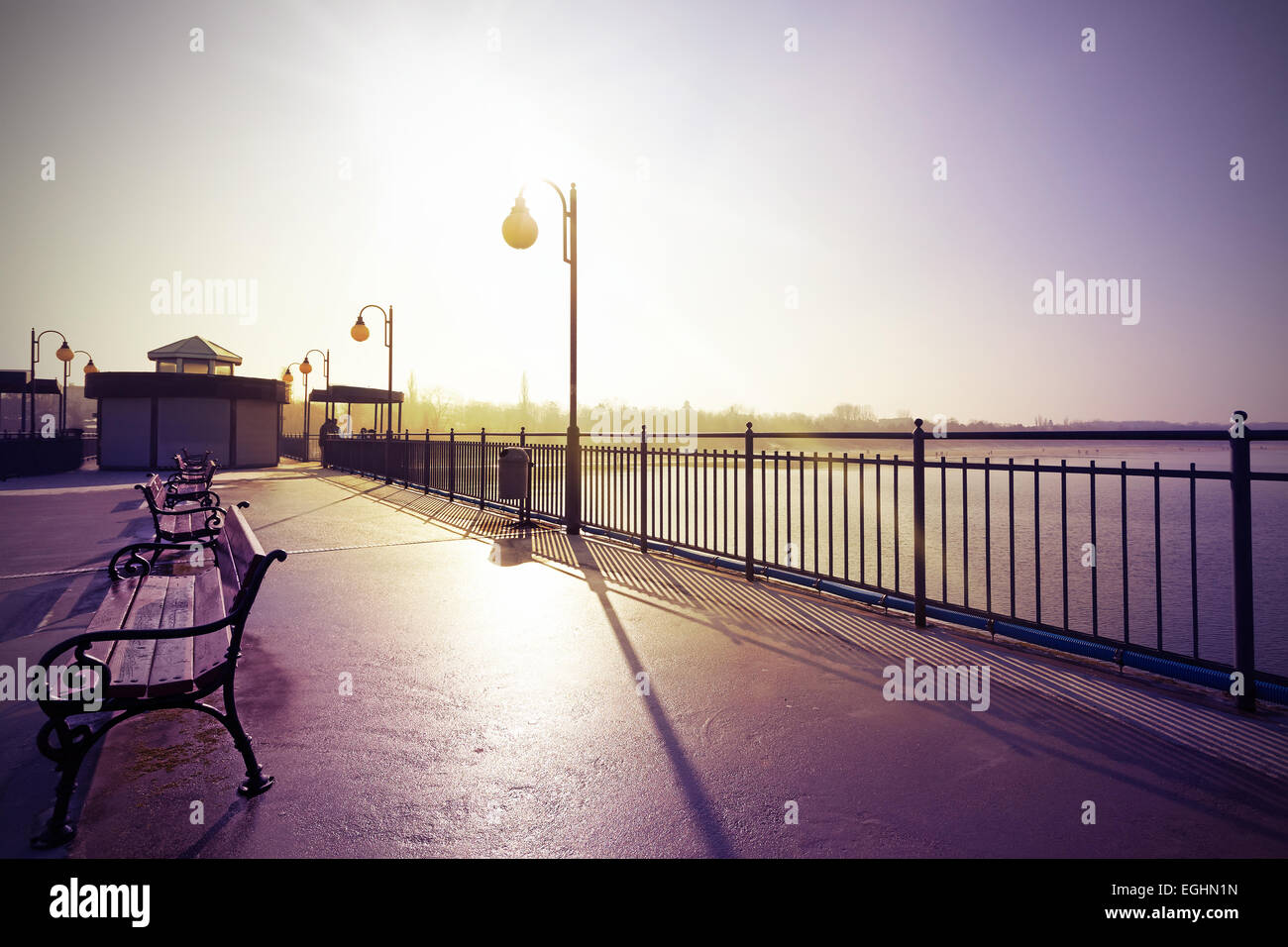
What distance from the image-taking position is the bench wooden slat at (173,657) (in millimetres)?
2920

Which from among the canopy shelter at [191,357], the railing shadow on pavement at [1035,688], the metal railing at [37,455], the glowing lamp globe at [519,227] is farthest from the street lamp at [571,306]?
the canopy shelter at [191,357]

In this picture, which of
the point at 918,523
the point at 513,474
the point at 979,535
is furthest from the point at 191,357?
the point at 918,523

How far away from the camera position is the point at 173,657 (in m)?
3.27

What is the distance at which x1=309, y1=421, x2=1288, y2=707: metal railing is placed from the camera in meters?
4.15

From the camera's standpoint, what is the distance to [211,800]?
2904mm

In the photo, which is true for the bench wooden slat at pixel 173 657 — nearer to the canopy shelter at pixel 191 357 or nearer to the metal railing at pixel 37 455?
the metal railing at pixel 37 455

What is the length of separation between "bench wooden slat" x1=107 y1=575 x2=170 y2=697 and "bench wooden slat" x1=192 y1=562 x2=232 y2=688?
19 centimetres

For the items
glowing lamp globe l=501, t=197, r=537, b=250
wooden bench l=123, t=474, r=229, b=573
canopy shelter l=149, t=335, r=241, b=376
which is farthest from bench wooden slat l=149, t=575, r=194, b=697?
canopy shelter l=149, t=335, r=241, b=376

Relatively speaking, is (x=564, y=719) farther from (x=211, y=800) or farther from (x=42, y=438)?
(x=42, y=438)

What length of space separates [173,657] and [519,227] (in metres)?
8.68

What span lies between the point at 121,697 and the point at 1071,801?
4.07 metres

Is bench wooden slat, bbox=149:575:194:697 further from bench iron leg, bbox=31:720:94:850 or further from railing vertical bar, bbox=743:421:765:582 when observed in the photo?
railing vertical bar, bbox=743:421:765:582

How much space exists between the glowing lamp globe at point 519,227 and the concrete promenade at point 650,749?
6532mm
